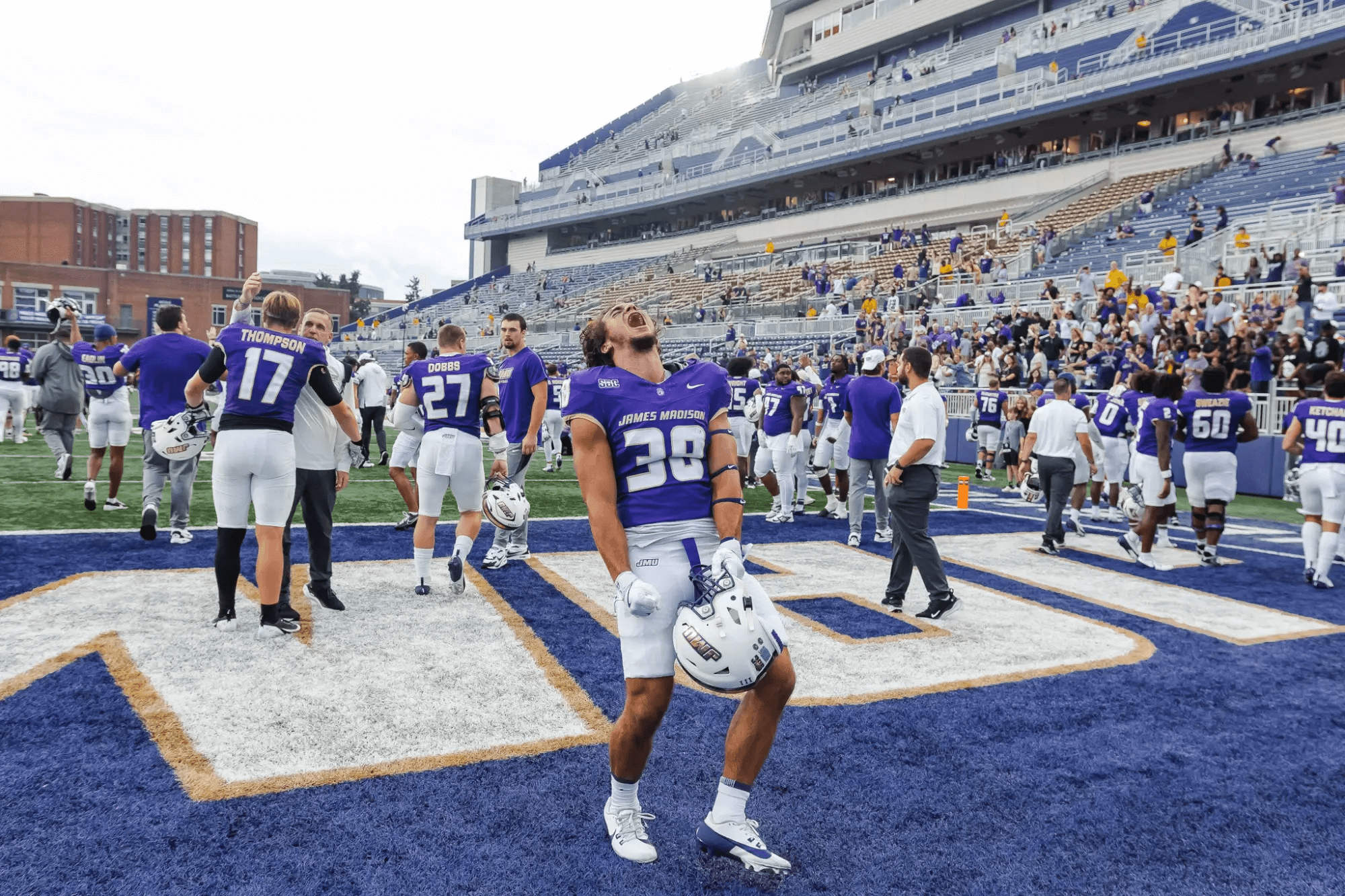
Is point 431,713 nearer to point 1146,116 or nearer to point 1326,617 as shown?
point 1326,617

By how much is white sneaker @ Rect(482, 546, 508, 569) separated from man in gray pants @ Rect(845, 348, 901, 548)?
12.1ft

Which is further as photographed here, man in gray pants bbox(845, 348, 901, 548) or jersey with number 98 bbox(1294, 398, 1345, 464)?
man in gray pants bbox(845, 348, 901, 548)

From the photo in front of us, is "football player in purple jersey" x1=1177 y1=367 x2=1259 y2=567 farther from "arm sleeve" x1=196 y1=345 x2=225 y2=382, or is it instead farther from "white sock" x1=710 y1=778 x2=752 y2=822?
"arm sleeve" x1=196 y1=345 x2=225 y2=382

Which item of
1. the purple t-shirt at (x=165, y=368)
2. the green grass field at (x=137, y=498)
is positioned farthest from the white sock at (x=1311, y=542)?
the purple t-shirt at (x=165, y=368)

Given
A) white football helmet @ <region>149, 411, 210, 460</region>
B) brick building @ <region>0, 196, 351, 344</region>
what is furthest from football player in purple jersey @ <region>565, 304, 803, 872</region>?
brick building @ <region>0, 196, 351, 344</region>

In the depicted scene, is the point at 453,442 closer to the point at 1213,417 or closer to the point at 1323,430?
the point at 1213,417

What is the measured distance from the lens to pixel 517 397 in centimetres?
713

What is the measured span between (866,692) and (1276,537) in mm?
8188

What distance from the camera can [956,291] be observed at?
2423cm

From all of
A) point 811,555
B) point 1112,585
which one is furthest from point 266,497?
point 1112,585

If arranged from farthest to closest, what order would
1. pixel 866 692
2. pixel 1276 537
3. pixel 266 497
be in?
pixel 1276 537, pixel 266 497, pixel 866 692

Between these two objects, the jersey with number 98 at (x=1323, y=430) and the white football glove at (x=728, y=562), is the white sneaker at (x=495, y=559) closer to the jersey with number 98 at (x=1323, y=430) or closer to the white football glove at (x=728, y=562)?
the white football glove at (x=728, y=562)

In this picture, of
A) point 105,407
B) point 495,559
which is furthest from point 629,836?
point 105,407

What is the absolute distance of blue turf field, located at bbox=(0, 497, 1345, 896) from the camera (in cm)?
275
